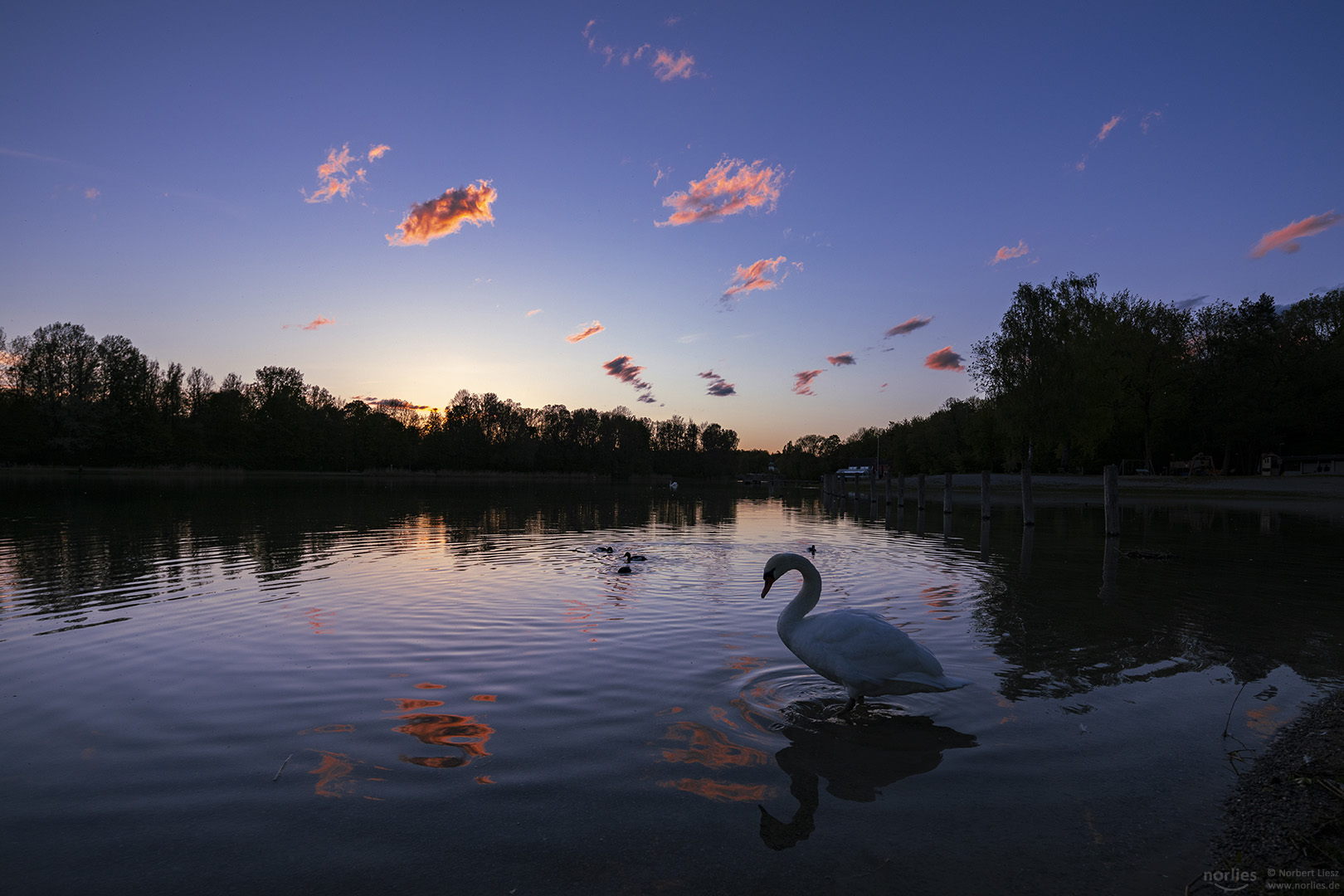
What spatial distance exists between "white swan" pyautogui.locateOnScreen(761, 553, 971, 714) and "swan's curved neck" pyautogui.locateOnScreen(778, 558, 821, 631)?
0.26 m

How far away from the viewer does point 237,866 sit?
392 cm

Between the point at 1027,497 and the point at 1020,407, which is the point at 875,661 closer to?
the point at 1027,497

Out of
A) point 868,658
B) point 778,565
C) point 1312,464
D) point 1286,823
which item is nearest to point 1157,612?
point 778,565

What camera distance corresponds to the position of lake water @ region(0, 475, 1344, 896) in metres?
4.02

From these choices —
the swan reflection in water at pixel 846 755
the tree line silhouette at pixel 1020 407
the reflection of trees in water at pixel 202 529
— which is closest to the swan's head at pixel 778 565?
the swan reflection in water at pixel 846 755

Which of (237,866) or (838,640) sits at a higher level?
(838,640)

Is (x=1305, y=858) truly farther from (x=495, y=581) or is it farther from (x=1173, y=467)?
(x=1173, y=467)

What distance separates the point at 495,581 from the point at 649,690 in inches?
303

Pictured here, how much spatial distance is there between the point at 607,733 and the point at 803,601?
2391 millimetres

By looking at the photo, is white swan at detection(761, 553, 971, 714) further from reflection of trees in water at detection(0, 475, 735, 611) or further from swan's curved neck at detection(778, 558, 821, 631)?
reflection of trees in water at detection(0, 475, 735, 611)

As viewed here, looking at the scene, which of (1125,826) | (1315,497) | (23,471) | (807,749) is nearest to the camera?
(1125,826)

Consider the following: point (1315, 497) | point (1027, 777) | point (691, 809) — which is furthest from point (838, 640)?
point (1315, 497)

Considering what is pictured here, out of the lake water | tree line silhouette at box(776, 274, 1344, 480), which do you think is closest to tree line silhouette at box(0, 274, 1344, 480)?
tree line silhouette at box(776, 274, 1344, 480)

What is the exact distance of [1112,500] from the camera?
79.9 feet
